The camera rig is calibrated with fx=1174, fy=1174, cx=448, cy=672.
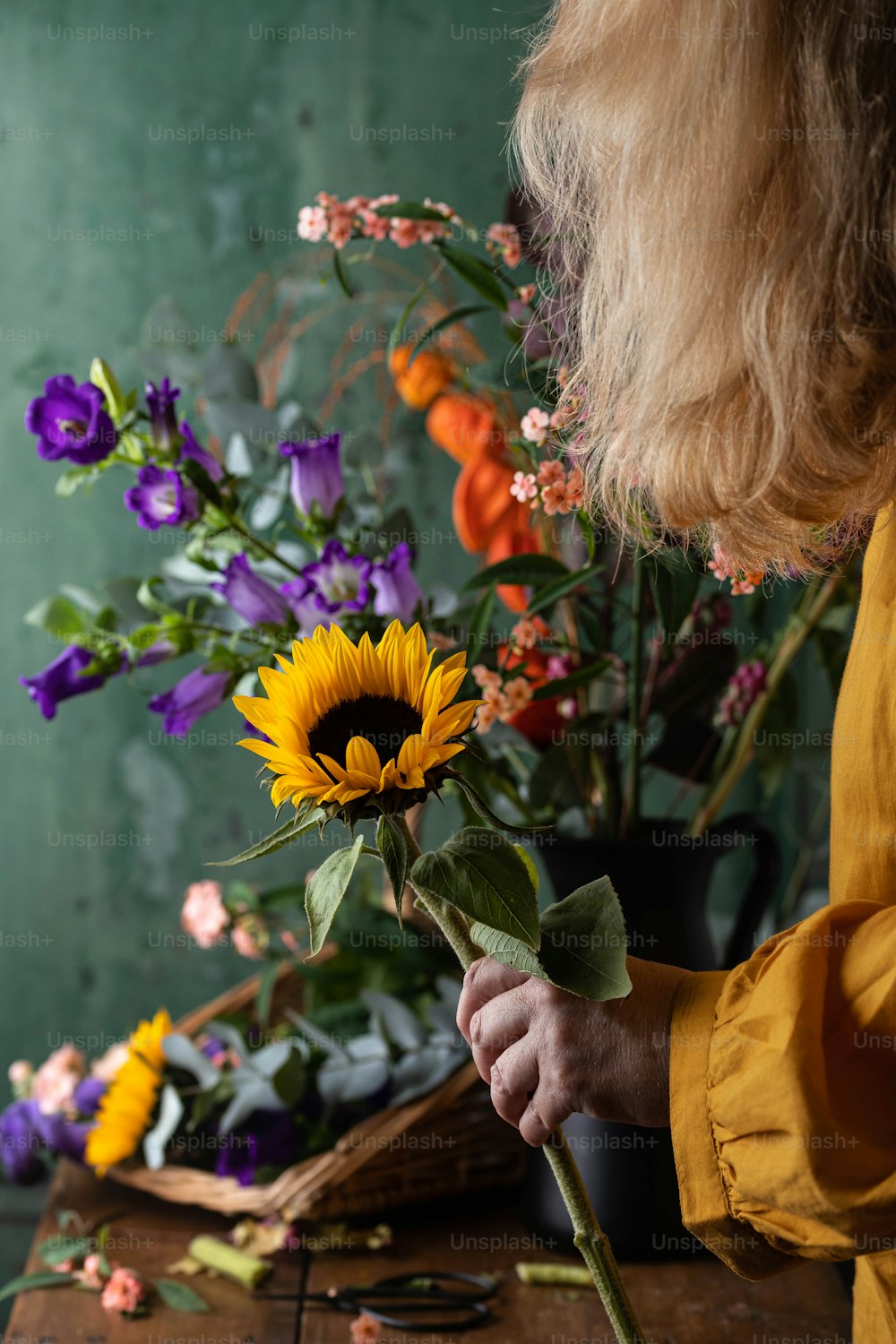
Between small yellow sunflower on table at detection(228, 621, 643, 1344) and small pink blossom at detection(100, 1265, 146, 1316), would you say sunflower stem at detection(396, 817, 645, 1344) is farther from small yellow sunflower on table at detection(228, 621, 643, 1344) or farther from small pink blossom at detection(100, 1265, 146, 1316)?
small pink blossom at detection(100, 1265, 146, 1316)

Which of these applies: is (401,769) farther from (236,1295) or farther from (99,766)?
(99,766)

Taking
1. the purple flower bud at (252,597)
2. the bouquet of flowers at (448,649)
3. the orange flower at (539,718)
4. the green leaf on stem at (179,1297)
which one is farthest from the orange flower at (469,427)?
the green leaf on stem at (179,1297)

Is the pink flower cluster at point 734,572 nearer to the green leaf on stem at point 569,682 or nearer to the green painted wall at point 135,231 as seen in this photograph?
the green leaf on stem at point 569,682

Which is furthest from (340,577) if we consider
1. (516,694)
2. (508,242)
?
(508,242)

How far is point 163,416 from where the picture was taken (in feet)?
2.37

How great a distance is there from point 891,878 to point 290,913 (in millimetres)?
1020

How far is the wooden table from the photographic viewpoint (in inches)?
30.9

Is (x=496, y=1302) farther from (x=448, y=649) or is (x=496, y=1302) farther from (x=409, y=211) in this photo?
(x=409, y=211)

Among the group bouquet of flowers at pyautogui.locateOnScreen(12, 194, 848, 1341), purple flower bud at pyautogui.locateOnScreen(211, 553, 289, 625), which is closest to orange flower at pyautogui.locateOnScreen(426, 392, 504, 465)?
bouquet of flowers at pyautogui.locateOnScreen(12, 194, 848, 1341)

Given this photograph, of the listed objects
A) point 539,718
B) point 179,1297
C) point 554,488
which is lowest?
point 179,1297

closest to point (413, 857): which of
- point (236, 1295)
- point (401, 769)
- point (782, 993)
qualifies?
point (401, 769)

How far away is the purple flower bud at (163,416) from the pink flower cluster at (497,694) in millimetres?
240

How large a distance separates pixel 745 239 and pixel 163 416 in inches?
15.8

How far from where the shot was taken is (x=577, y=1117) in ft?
2.68
